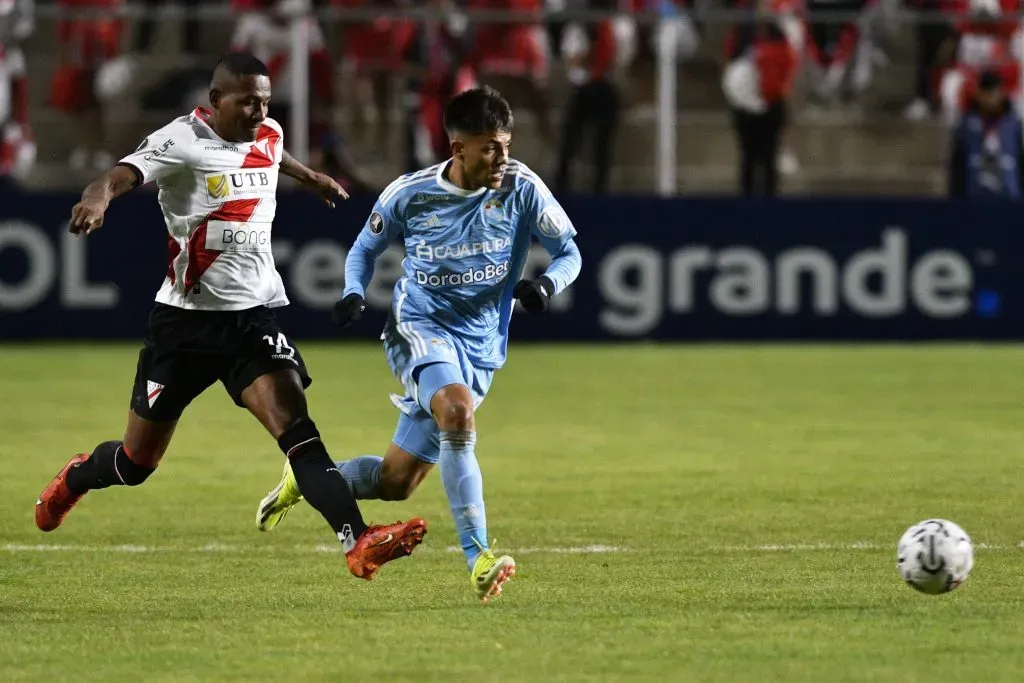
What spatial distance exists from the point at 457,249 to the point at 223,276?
926mm

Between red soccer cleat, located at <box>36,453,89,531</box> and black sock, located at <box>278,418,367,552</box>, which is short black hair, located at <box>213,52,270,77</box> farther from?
red soccer cleat, located at <box>36,453,89,531</box>

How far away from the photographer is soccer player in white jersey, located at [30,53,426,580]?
7.31 metres

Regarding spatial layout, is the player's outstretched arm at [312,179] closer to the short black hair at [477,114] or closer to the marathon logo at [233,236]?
the marathon logo at [233,236]

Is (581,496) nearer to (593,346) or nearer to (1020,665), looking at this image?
(1020,665)

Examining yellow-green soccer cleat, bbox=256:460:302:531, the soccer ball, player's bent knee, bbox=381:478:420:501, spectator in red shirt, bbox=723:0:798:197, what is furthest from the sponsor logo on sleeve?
spectator in red shirt, bbox=723:0:798:197

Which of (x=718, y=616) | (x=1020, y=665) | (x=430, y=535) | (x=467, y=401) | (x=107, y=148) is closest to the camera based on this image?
(x=1020, y=665)

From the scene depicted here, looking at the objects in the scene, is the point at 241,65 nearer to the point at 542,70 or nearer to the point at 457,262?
the point at 457,262

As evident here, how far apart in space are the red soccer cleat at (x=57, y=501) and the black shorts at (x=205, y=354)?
2.59ft

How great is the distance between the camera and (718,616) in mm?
6539

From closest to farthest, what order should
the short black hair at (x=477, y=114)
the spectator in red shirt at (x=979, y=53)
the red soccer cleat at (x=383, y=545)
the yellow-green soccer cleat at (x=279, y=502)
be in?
the red soccer cleat at (x=383, y=545)
the short black hair at (x=477, y=114)
the yellow-green soccer cleat at (x=279, y=502)
the spectator in red shirt at (x=979, y=53)

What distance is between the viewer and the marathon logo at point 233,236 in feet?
24.6

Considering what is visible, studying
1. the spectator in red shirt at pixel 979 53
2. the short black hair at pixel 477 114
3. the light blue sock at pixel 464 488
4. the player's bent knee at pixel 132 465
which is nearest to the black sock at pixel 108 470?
the player's bent knee at pixel 132 465

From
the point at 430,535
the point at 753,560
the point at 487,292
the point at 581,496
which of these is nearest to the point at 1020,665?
the point at 753,560

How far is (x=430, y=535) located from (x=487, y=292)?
64.7 inches
